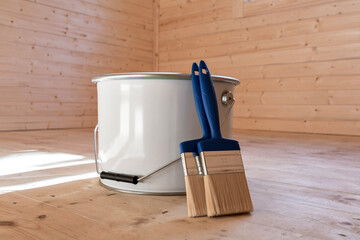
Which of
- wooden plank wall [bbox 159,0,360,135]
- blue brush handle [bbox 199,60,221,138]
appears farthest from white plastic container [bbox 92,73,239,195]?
wooden plank wall [bbox 159,0,360,135]

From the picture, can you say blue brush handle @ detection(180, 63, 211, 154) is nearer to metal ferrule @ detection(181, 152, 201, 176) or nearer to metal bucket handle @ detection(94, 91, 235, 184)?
metal ferrule @ detection(181, 152, 201, 176)

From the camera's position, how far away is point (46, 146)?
234 cm

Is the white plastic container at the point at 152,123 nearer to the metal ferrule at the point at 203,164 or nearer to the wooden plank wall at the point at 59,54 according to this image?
the metal ferrule at the point at 203,164

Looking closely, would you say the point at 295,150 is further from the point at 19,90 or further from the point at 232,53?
the point at 19,90

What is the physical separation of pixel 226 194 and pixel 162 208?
0.18 m

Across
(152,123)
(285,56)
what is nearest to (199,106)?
(152,123)

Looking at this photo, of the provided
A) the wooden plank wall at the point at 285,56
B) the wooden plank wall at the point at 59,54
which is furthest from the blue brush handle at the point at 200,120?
the wooden plank wall at the point at 59,54

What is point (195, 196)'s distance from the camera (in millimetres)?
910

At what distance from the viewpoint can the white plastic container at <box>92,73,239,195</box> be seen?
1062 millimetres

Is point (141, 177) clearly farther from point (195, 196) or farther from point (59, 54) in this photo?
point (59, 54)

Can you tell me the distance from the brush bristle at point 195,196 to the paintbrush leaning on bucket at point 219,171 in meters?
0.02

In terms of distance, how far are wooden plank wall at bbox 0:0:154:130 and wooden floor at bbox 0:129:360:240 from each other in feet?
7.00

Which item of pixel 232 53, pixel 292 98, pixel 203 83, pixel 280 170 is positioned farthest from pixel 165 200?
pixel 232 53

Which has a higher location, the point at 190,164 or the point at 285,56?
the point at 285,56
